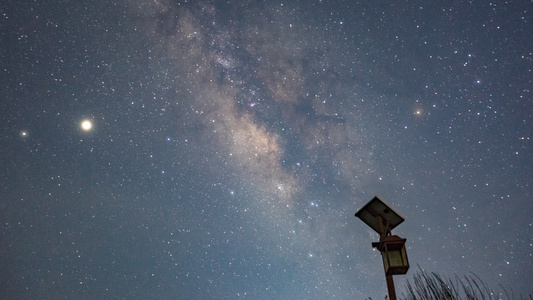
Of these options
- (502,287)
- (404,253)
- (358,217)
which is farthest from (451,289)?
(358,217)

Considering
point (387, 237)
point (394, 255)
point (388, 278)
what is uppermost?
point (387, 237)

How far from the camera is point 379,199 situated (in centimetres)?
507

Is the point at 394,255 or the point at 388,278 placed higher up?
the point at 394,255

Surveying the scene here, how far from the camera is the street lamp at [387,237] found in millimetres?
4672

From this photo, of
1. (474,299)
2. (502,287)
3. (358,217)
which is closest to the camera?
(502,287)

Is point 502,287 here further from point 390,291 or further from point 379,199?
point 379,199

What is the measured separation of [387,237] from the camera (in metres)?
4.79

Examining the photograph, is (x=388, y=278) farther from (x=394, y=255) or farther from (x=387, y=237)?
(x=387, y=237)

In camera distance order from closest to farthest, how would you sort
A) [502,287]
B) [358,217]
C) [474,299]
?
[502,287]
[474,299]
[358,217]

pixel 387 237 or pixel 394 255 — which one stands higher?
pixel 387 237

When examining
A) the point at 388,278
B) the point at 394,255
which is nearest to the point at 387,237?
the point at 394,255

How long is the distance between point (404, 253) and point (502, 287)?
50.7 inches

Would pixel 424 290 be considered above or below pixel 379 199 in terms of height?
below

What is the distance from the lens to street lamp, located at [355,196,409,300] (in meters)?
4.67
